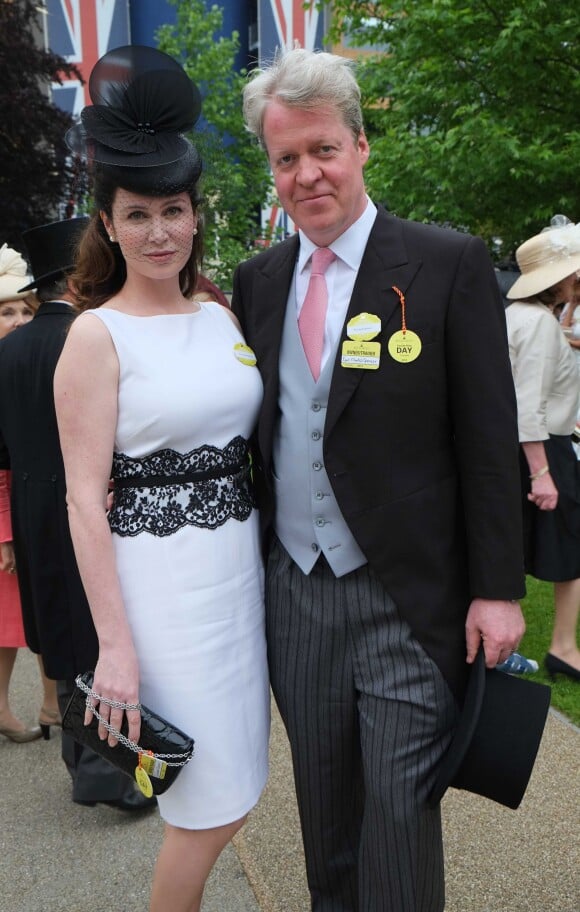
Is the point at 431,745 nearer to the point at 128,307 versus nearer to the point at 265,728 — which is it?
the point at 265,728

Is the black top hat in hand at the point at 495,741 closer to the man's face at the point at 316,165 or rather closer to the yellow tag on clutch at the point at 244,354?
the yellow tag on clutch at the point at 244,354

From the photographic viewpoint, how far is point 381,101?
12469 millimetres

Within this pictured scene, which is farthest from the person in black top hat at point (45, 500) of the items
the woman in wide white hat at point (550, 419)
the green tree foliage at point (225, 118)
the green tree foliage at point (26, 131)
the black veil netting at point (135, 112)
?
the green tree foliage at point (26, 131)

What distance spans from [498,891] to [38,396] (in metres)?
2.06

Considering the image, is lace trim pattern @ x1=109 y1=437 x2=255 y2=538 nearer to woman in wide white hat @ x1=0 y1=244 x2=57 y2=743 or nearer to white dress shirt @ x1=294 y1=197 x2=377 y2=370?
white dress shirt @ x1=294 y1=197 x2=377 y2=370

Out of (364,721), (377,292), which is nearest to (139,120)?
(377,292)

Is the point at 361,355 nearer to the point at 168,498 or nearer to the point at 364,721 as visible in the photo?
the point at 168,498

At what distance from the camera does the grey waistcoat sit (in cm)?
Answer: 188

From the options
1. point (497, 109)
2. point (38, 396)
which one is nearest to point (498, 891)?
point (38, 396)

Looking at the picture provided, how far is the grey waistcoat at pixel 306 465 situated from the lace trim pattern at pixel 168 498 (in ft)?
0.53

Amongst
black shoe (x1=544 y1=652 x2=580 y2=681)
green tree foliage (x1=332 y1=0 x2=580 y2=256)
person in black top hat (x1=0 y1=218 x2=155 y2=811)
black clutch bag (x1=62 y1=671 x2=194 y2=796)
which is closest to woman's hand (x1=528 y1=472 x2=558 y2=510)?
black shoe (x1=544 y1=652 x2=580 y2=681)

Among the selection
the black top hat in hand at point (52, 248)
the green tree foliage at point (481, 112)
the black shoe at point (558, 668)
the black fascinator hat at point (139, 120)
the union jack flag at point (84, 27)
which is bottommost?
the black shoe at point (558, 668)

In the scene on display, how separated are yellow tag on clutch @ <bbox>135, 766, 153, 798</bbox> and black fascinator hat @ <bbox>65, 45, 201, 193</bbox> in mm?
1271

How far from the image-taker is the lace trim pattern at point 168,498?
1904 millimetres
